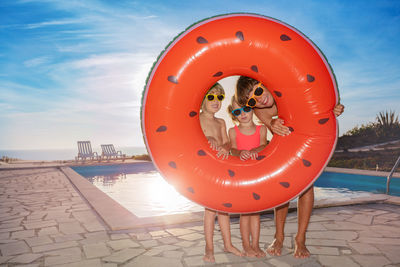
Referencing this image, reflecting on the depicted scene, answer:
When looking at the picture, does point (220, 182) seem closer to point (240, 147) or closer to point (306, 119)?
point (240, 147)

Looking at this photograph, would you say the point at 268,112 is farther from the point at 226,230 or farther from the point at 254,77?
the point at 226,230

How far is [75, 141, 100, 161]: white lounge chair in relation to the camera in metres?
15.0

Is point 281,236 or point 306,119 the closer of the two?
point 306,119

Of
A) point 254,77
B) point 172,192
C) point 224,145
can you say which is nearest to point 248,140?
point 224,145

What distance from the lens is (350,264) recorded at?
2359 millimetres

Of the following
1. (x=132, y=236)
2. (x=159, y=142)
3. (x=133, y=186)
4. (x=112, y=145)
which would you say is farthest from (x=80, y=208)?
(x=112, y=145)

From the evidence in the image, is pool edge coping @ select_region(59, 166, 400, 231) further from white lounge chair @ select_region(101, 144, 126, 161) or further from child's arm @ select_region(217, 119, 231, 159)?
white lounge chair @ select_region(101, 144, 126, 161)

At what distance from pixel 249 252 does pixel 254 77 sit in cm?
139

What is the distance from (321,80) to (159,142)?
1.17 m

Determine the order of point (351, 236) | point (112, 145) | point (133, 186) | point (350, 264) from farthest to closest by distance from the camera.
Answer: point (112, 145) → point (133, 186) → point (351, 236) → point (350, 264)

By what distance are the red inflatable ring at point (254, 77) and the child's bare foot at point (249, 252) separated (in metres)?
0.53

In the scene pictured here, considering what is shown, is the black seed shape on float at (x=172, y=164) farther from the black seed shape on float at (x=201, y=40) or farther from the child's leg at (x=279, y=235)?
the child's leg at (x=279, y=235)

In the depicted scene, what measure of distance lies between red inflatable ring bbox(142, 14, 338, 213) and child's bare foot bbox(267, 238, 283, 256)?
0.63 m

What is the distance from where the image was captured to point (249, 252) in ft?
8.20
